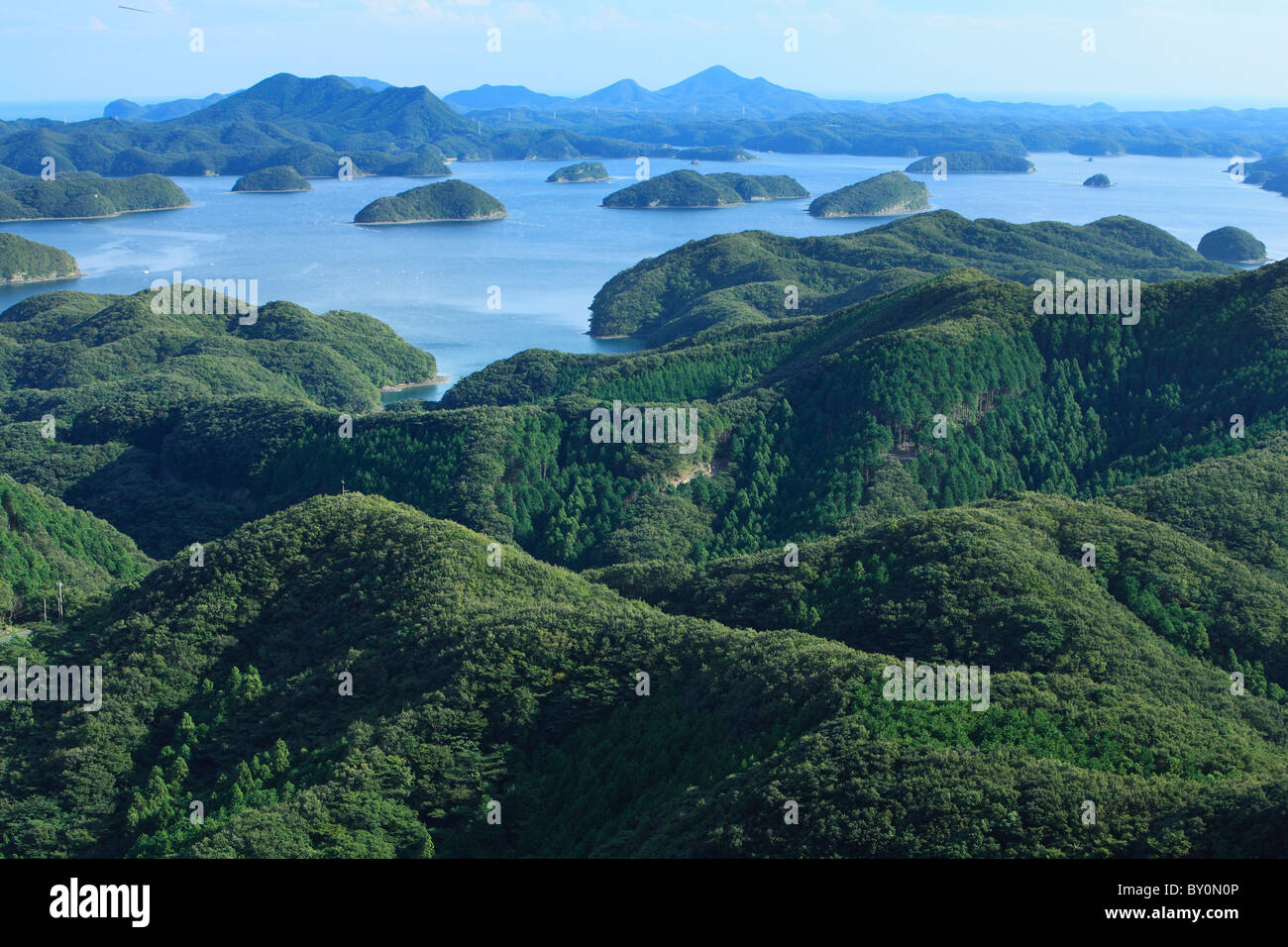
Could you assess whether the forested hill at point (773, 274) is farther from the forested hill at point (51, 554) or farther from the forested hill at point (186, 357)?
the forested hill at point (51, 554)

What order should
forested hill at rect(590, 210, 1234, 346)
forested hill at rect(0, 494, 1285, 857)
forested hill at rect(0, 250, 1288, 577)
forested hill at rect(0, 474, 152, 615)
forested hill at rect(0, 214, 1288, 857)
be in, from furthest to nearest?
forested hill at rect(590, 210, 1234, 346) → forested hill at rect(0, 250, 1288, 577) → forested hill at rect(0, 474, 152, 615) → forested hill at rect(0, 214, 1288, 857) → forested hill at rect(0, 494, 1285, 857)

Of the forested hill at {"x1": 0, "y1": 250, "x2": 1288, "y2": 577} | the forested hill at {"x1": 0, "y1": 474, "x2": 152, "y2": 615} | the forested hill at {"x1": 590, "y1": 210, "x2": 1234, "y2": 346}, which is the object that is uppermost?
the forested hill at {"x1": 590, "y1": 210, "x2": 1234, "y2": 346}

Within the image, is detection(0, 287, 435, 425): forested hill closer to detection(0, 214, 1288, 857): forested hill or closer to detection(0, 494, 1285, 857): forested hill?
detection(0, 214, 1288, 857): forested hill

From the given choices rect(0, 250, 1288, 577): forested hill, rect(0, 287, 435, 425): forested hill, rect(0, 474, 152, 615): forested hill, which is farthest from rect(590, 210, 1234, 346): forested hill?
rect(0, 474, 152, 615): forested hill

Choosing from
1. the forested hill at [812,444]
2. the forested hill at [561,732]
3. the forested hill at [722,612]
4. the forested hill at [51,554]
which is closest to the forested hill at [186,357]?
the forested hill at [722,612]

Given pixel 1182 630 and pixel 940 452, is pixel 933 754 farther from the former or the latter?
pixel 940 452

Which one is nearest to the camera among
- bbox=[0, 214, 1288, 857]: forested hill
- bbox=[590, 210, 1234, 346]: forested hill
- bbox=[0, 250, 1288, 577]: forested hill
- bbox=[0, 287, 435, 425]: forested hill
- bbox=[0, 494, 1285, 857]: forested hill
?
bbox=[0, 494, 1285, 857]: forested hill

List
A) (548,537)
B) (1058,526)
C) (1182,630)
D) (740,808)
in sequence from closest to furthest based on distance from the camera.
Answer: (740,808), (1182,630), (1058,526), (548,537)

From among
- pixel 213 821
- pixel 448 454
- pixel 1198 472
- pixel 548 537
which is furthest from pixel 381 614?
pixel 1198 472

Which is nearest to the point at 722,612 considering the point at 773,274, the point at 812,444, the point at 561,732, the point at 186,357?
the point at 561,732
